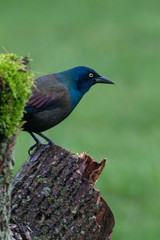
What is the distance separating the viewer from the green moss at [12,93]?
3152 mm

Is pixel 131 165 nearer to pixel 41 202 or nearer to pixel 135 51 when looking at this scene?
pixel 41 202

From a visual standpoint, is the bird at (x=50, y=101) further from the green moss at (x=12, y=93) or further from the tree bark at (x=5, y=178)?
the green moss at (x=12, y=93)

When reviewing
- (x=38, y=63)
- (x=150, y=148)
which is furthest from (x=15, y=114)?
(x=38, y=63)

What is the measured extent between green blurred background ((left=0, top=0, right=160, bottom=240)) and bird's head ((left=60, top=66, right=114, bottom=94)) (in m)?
2.08

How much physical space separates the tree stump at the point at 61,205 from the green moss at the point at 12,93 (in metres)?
1.10

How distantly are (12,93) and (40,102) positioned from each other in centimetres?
279

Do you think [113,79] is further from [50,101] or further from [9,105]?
[9,105]

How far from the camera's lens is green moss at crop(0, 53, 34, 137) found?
3152mm

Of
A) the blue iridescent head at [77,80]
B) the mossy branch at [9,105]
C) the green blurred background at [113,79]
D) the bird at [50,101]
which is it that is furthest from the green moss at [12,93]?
the blue iridescent head at [77,80]

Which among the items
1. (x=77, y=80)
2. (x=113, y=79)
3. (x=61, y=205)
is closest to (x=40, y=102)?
(x=77, y=80)

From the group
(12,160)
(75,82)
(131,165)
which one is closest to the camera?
(12,160)

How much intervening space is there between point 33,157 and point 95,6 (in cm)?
1625

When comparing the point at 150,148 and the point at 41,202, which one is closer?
the point at 41,202

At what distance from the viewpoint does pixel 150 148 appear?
1037 cm
